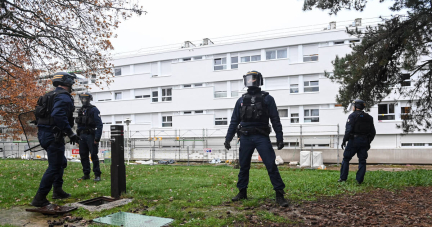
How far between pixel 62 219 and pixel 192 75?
31265 mm

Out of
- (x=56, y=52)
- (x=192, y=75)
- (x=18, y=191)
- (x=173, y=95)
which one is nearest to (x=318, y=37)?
(x=192, y=75)

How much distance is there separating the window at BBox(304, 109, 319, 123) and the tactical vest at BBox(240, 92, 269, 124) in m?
26.0

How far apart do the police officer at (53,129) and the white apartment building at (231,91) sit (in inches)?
965

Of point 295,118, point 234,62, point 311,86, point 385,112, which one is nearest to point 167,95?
point 234,62

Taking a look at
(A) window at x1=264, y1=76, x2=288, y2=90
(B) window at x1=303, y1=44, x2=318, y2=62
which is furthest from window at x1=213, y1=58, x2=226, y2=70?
(B) window at x1=303, y1=44, x2=318, y2=62

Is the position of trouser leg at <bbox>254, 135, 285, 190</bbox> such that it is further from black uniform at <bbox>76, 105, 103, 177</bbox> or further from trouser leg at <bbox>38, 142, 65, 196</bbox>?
black uniform at <bbox>76, 105, 103, 177</bbox>

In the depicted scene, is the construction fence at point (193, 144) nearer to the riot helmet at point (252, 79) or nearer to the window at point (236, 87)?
the window at point (236, 87)

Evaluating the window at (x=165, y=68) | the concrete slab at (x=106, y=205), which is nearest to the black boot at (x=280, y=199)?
the concrete slab at (x=106, y=205)

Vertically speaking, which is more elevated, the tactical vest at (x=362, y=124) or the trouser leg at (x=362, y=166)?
the tactical vest at (x=362, y=124)

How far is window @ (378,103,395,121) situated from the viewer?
2823 centimetres

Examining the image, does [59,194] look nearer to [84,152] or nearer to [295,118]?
[84,152]

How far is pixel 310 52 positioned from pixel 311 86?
135 inches

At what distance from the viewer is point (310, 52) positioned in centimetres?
3116

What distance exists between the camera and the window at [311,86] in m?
30.4
